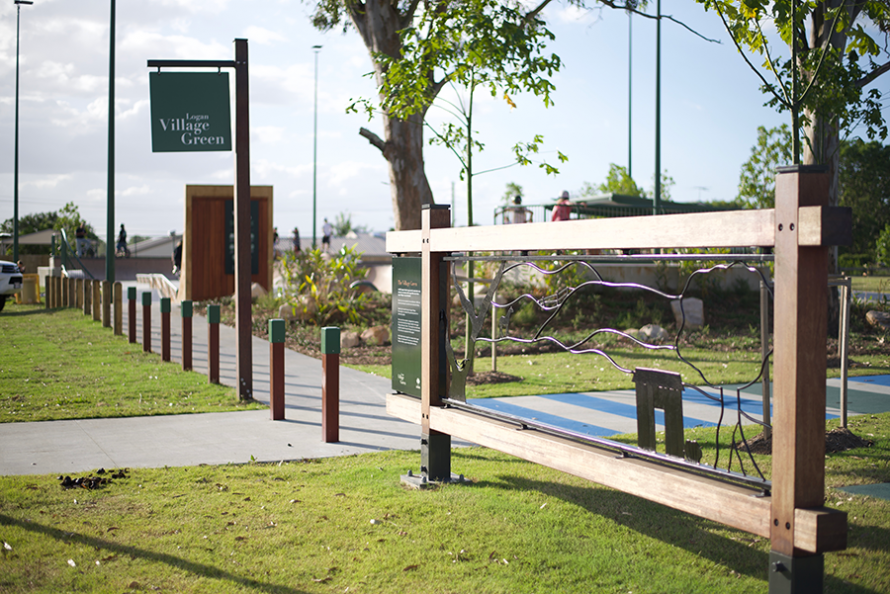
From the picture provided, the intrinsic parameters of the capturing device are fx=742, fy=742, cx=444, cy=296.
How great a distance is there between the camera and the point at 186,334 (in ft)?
32.6

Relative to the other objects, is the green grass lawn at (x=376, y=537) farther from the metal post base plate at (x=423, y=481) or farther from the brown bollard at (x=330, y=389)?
the brown bollard at (x=330, y=389)

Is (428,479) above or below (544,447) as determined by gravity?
below

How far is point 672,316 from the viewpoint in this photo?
1605cm

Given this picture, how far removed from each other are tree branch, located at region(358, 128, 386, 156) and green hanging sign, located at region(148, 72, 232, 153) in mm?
7064

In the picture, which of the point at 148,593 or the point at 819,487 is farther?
the point at 148,593

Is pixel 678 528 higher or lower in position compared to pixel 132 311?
lower

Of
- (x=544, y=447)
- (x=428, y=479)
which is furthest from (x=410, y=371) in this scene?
(x=544, y=447)

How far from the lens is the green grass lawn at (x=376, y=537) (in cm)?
356

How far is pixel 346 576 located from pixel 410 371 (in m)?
2.01

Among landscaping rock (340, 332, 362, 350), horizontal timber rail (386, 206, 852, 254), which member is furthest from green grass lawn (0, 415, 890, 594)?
landscaping rock (340, 332, 362, 350)

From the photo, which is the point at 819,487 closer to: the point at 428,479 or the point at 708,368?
the point at 428,479

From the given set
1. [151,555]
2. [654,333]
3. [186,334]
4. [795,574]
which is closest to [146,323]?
[186,334]

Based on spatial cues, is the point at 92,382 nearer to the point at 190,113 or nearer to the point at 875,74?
the point at 190,113

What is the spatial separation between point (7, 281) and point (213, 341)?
15.1 m
